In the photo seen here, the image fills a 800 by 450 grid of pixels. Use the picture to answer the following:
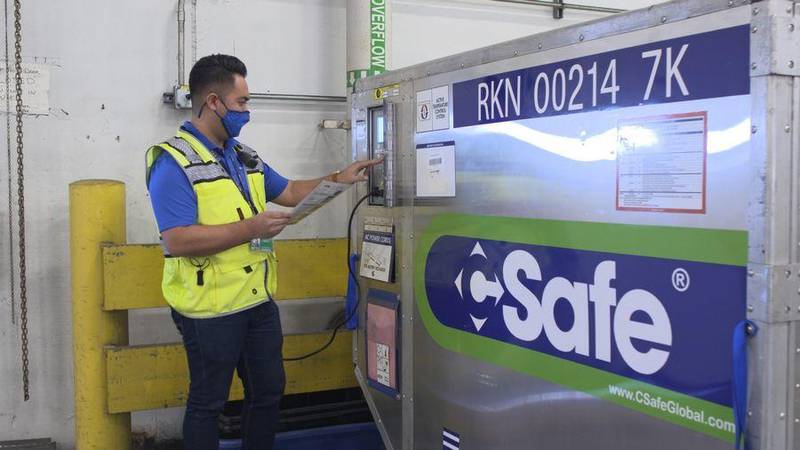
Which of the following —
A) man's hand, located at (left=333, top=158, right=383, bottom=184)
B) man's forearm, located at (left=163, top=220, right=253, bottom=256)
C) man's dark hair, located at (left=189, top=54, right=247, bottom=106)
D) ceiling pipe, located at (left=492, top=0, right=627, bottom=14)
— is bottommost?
man's forearm, located at (left=163, top=220, right=253, bottom=256)

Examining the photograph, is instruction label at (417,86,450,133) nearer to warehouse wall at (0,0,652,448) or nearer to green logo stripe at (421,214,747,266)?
green logo stripe at (421,214,747,266)

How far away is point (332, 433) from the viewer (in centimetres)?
337

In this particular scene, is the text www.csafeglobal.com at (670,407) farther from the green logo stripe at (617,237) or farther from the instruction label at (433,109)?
the instruction label at (433,109)

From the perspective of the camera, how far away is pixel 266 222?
2.56 meters

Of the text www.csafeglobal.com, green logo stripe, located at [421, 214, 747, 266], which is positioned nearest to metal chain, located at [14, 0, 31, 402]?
green logo stripe, located at [421, 214, 747, 266]

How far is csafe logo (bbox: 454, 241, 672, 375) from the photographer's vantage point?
1844mm

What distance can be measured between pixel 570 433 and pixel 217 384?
4.10ft

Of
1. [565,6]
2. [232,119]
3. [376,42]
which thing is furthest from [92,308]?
[565,6]

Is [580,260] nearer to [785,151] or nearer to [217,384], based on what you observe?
[785,151]

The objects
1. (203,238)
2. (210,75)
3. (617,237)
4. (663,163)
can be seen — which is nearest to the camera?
(663,163)

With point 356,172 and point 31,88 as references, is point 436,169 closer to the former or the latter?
point 356,172

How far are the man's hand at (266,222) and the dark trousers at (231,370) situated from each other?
1.07 feet

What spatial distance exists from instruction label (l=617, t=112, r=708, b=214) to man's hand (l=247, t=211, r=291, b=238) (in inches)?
46.1

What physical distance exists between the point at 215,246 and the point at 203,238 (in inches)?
1.9
